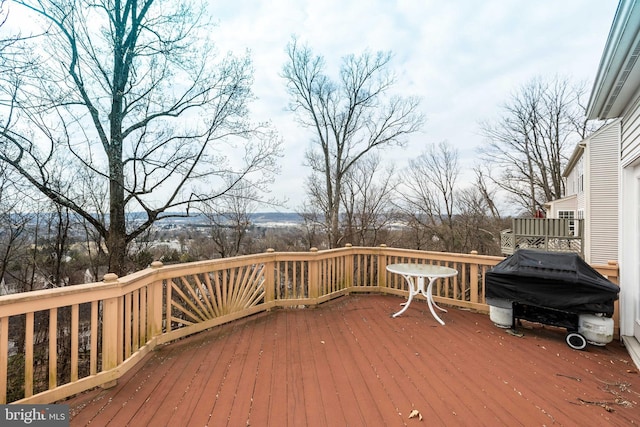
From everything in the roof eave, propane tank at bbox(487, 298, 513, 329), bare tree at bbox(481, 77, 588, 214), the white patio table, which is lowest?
propane tank at bbox(487, 298, 513, 329)

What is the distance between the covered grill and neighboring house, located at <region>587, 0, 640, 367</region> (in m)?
0.31

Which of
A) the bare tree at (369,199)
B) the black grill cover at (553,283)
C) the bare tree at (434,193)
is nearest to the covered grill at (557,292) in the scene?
the black grill cover at (553,283)

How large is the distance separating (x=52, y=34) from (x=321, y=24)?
645cm

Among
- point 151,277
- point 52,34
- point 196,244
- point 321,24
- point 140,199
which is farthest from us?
point 196,244

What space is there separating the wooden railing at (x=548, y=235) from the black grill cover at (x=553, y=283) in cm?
747

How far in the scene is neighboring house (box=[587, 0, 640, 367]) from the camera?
240cm

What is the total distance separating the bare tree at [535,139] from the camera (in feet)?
52.6

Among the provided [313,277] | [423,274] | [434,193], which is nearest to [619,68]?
[423,274]

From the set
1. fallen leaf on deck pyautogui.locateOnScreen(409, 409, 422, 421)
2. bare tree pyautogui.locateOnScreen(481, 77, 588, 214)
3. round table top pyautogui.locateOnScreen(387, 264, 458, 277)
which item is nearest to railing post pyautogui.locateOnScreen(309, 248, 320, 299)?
round table top pyautogui.locateOnScreen(387, 264, 458, 277)

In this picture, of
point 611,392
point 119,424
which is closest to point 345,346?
point 119,424

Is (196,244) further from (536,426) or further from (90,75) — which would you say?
(536,426)

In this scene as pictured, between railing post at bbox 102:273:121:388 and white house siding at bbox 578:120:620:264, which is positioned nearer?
railing post at bbox 102:273:121:388

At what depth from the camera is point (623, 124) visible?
10.5ft

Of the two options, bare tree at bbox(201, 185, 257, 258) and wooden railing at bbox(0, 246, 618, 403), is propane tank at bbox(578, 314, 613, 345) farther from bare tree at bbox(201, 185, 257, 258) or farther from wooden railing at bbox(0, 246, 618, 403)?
bare tree at bbox(201, 185, 257, 258)
